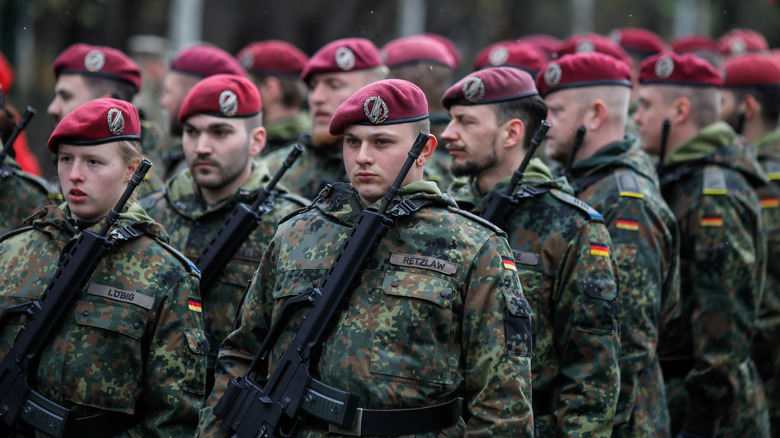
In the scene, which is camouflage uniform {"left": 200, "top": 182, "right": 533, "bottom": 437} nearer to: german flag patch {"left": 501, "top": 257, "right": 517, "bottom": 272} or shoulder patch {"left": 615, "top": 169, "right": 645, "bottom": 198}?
german flag patch {"left": 501, "top": 257, "right": 517, "bottom": 272}

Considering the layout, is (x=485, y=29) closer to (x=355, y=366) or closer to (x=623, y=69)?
(x=623, y=69)

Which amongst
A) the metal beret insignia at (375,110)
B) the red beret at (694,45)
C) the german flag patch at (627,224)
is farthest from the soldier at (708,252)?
the red beret at (694,45)

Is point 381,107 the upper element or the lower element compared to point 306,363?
upper

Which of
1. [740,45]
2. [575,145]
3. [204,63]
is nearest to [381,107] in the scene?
[575,145]

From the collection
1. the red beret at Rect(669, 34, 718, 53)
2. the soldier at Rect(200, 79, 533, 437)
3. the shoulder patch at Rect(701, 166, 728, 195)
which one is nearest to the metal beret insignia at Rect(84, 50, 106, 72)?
the soldier at Rect(200, 79, 533, 437)

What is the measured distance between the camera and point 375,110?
3.88m

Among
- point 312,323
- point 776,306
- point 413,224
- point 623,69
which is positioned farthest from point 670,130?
point 312,323

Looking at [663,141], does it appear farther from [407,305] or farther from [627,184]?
[407,305]

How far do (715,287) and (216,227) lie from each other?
10.4 feet

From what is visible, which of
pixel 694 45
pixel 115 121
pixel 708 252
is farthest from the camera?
pixel 694 45

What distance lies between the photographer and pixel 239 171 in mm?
5617

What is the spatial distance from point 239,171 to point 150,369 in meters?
1.75

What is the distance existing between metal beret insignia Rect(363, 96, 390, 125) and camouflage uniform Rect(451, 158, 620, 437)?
1.18m

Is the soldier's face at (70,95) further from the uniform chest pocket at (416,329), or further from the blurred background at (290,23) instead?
the uniform chest pocket at (416,329)
